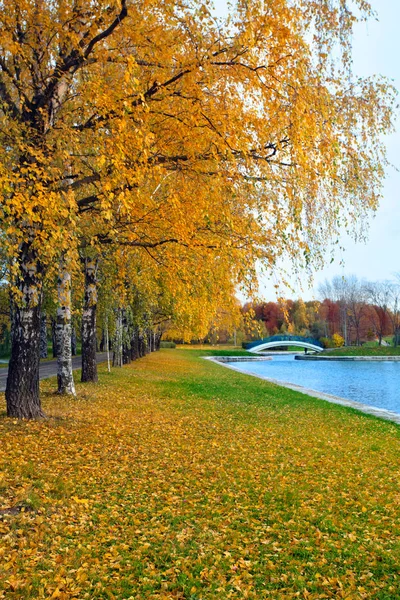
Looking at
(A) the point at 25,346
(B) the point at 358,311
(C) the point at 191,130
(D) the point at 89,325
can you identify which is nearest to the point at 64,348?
(D) the point at 89,325

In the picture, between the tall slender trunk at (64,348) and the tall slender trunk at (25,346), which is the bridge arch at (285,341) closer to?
the tall slender trunk at (64,348)

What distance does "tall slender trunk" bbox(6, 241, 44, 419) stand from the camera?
25.6 ft

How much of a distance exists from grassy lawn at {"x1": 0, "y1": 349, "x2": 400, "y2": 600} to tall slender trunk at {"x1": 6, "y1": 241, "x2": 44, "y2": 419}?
0.42 metres

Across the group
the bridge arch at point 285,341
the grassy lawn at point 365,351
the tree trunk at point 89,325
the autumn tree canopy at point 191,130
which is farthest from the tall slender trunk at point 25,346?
the bridge arch at point 285,341

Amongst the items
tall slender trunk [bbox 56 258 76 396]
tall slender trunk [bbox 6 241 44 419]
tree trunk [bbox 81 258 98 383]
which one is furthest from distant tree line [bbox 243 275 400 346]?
tall slender trunk [bbox 6 241 44 419]

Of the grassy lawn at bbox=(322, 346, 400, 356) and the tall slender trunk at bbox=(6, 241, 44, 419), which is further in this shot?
the grassy lawn at bbox=(322, 346, 400, 356)

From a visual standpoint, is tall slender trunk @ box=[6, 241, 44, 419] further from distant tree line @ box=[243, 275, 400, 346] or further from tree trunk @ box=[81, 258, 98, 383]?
distant tree line @ box=[243, 275, 400, 346]

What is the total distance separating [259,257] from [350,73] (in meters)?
2.89

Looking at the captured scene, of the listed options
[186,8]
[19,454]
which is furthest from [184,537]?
[186,8]

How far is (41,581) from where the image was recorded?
3.59 metres

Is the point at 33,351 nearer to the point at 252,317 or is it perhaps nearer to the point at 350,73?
the point at 252,317

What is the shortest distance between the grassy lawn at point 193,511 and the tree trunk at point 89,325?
573 centimetres

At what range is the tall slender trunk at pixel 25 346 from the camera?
7.81 m

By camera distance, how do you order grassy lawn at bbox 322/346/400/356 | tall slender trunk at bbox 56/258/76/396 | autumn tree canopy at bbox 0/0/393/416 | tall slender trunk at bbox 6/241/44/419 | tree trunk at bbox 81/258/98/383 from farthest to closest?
grassy lawn at bbox 322/346/400/356, tree trunk at bbox 81/258/98/383, tall slender trunk at bbox 56/258/76/396, tall slender trunk at bbox 6/241/44/419, autumn tree canopy at bbox 0/0/393/416
